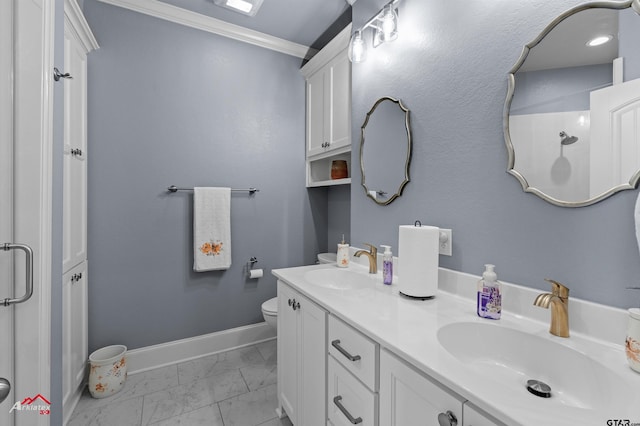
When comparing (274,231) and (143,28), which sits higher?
(143,28)

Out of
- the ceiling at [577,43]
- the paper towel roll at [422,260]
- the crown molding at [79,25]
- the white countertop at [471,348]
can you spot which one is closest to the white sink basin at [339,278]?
the white countertop at [471,348]

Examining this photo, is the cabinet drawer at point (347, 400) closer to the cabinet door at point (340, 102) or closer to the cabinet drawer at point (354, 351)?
the cabinet drawer at point (354, 351)

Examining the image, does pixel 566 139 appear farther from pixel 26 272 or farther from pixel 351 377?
pixel 26 272

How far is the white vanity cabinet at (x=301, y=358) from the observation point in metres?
1.17

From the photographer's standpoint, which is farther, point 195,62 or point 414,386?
point 195,62

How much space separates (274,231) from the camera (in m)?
2.62

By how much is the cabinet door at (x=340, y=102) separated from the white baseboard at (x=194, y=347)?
1.75 meters

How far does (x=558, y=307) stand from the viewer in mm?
831

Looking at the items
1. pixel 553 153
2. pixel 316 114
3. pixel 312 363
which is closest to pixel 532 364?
pixel 553 153

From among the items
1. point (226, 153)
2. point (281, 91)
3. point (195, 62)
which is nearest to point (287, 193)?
point (226, 153)

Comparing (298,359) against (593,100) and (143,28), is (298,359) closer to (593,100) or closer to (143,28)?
(593,100)

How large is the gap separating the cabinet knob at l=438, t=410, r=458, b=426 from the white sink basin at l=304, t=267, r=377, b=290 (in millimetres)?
863

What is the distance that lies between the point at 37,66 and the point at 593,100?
176cm

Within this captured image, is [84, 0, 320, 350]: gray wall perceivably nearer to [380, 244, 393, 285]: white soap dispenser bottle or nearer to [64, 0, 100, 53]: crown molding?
[64, 0, 100, 53]: crown molding
